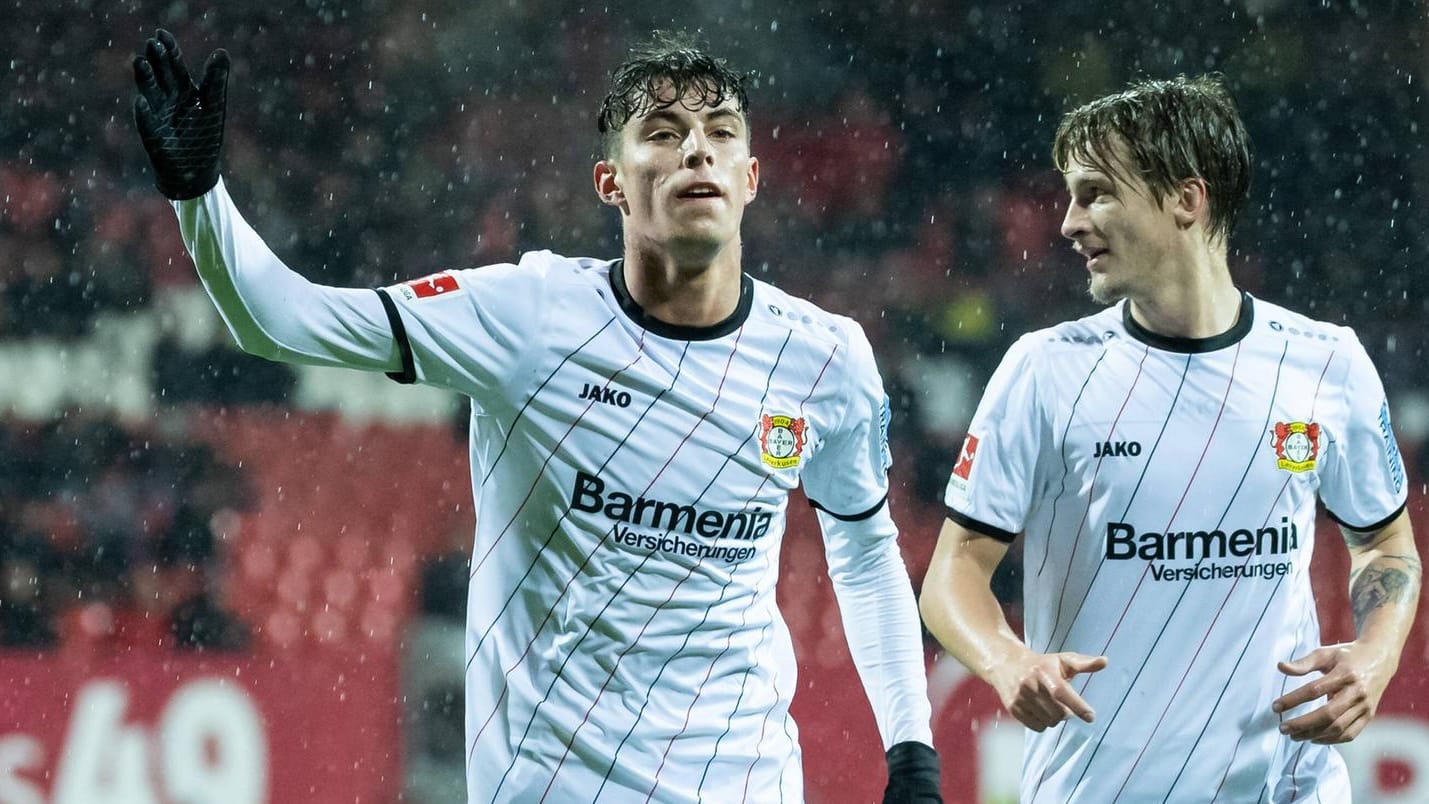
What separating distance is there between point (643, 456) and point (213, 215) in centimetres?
83

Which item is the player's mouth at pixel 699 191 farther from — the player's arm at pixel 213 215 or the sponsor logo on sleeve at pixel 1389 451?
the sponsor logo on sleeve at pixel 1389 451

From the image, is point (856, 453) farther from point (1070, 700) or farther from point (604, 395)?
point (1070, 700)

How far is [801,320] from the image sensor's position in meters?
3.10

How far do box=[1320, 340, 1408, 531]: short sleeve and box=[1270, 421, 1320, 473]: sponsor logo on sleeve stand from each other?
7 centimetres

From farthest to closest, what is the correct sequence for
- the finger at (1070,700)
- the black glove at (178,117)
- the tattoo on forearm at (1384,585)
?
the tattoo on forearm at (1384,585)
the finger at (1070,700)
the black glove at (178,117)

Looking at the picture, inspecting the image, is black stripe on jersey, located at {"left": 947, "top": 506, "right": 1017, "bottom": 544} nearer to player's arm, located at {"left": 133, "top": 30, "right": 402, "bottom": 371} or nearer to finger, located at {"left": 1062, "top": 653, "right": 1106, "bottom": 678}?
finger, located at {"left": 1062, "top": 653, "right": 1106, "bottom": 678}

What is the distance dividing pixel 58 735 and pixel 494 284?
5.42m

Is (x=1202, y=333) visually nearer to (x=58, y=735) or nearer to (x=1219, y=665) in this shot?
(x=1219, y=665)

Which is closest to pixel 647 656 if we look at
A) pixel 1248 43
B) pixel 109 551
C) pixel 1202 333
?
pixel 1202 333

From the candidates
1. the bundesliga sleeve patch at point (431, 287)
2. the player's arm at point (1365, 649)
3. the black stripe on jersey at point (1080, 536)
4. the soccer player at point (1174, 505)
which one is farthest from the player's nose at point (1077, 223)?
the bundesliga sleeve patch at point (431, 287)

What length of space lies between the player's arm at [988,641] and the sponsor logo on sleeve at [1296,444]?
51 centimetres

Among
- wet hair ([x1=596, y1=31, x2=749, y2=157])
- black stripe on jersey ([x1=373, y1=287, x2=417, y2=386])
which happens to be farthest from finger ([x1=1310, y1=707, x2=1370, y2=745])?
black stripe on jersey ([x1=373, y1=287, x2=417, y2=386])

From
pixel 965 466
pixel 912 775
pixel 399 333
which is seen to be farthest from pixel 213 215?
pixel 912 775

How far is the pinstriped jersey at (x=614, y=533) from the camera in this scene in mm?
2762
